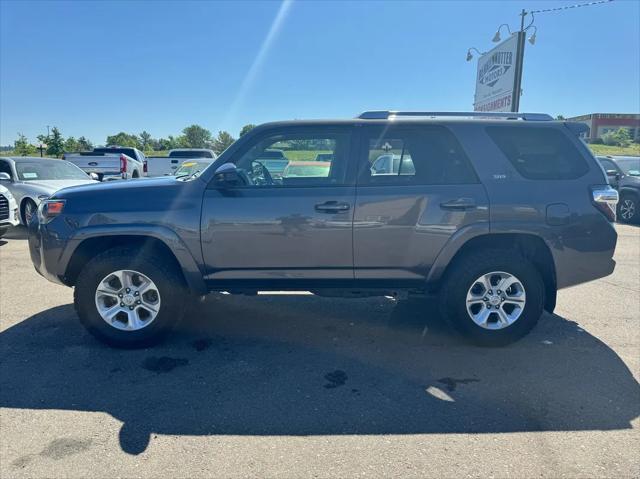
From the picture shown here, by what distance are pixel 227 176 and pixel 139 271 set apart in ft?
3.50

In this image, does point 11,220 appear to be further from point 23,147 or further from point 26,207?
point 23,147

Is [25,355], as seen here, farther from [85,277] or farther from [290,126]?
[290,126]

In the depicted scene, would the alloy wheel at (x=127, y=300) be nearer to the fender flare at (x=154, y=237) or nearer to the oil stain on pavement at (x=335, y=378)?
the fender flare at (x=154, y=237)

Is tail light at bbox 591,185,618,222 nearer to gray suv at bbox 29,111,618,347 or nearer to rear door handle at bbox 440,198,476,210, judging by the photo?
gray suv at bbox 29,111,618,347

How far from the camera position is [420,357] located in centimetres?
366

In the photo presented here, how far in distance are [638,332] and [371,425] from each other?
10.1 feet

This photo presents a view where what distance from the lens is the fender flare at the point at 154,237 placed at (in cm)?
359

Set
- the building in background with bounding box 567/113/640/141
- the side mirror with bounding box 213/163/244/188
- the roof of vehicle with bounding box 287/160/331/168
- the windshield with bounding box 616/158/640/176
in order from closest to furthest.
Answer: the side mirror with bounding box 213/163/244/188 < the roof of vehicle with bounding box 287/160/331/168 < the windshield with bounding box 616/158/640/176 < the building in background with bounding box 567/113/640/141

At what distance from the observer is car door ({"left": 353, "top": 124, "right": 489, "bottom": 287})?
3.60 meters

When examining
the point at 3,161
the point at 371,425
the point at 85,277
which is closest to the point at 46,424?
the point at 85,277

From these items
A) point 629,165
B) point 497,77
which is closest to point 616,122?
point 497,77

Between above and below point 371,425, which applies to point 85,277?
above

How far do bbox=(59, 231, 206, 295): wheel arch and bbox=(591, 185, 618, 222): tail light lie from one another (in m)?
3.31

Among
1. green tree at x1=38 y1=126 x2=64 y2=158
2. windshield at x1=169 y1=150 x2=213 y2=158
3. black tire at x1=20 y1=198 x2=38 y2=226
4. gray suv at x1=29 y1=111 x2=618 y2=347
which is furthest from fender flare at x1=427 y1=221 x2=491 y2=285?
green tree at x1=38 y1=126 x2=64 y2=158
